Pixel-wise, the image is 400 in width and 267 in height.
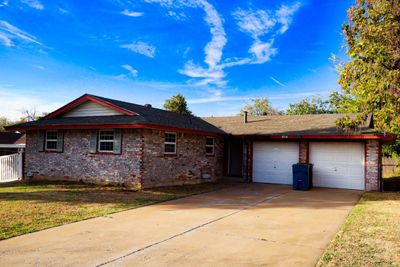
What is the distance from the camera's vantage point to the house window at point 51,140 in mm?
14762

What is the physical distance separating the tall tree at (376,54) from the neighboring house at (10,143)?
22677 mm

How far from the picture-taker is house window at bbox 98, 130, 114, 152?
1316 cm

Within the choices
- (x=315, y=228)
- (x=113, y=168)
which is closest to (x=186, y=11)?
(x=113, y=168)

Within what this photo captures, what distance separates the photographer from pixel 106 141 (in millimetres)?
13250

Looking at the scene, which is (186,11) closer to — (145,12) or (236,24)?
(145,12)

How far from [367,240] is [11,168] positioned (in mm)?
16421

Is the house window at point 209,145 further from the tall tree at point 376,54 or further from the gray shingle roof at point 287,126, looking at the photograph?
the tall tree at point 376,54

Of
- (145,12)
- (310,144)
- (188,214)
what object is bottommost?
(188,214)

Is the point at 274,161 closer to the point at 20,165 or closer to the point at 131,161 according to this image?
the point at 131,161

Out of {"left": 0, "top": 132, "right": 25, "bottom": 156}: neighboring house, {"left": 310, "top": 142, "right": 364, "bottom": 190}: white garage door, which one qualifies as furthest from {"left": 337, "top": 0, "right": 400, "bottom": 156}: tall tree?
{"left": 0, "top": 132, "right": 25, "bottom": 156}: neighboring house

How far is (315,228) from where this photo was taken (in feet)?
22.1

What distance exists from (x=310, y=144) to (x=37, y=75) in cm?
1901

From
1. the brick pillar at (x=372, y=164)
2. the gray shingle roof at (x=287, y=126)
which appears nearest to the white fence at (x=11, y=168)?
the gray shingle roof at (x=287, y=126)

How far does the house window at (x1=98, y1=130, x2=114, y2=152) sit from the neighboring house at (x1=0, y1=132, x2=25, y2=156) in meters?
13.3
